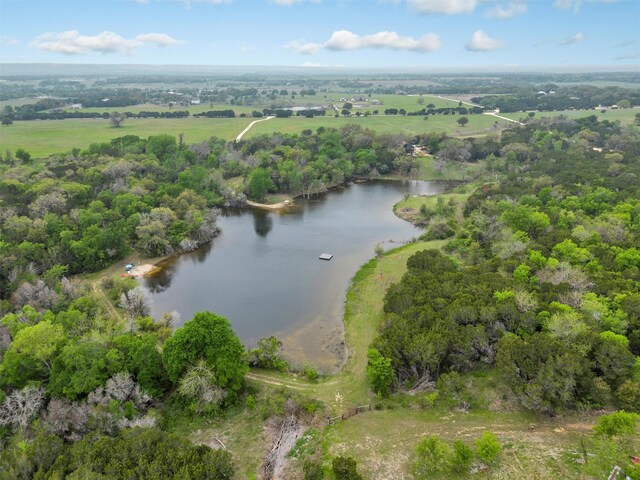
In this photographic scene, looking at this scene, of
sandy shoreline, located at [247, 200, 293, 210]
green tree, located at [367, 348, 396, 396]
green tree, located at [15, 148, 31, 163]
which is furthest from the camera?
green tree, located at [15, 148, 31, 163]

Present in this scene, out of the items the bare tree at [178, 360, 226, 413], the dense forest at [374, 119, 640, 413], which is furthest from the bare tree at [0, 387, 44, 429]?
the dense forest at [374, 119, 640, 413]

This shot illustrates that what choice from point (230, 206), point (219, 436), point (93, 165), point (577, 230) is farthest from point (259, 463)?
point (93, 165)

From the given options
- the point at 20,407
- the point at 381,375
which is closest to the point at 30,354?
the point at 20,407

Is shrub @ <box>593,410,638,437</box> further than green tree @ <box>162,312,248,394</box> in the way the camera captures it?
No

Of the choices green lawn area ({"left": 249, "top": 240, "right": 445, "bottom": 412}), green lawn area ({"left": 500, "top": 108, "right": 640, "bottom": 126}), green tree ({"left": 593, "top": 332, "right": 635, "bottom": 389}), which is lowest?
green lawn area ({"left": 249, "top": 240, "right": 445, "bottom": 412})

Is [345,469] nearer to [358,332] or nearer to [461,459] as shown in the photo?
[461,459]

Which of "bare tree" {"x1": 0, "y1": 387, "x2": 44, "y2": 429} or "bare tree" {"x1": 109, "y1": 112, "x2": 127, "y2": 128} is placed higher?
"bare tree" {"x1": 109, "y1": 112, "x2": 127, "y2": 128}

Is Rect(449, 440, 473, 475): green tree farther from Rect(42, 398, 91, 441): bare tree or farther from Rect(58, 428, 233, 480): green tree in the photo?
Rect(42, 398, 91, 441): bare tree
